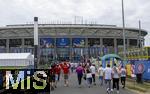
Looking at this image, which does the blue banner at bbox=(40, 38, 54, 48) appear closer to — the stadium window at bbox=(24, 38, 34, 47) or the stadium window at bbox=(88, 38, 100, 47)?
the stadium window at bbox=(24, 38, 34, 47)

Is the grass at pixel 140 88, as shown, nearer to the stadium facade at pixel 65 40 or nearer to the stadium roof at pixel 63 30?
the stadium facade at pixel 65 40

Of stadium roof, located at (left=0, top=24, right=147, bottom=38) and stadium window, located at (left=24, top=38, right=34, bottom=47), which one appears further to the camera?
stadium roof, located at (left=0, top=24, right=147, bottom=38)

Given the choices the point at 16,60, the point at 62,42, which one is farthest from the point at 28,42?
the point at 16,60

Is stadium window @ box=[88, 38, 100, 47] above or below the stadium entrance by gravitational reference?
above

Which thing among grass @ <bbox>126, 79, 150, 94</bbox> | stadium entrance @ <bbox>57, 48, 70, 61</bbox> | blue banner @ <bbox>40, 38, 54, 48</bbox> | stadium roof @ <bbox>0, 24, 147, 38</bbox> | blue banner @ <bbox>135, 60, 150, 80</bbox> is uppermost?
stadium roof @ <bbox>0, 24, 147, 38</bbox>

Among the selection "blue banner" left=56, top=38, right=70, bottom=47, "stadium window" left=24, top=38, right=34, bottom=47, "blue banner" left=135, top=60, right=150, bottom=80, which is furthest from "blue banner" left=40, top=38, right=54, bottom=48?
"blue banner" left=135, top=60, right=150, bottom=80

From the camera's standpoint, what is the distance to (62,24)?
123 m

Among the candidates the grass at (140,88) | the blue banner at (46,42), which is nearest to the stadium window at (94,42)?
the blue banner at (46,42)

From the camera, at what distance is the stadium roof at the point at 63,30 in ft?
392

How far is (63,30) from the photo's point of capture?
4774 inches

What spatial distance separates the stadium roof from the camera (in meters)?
119

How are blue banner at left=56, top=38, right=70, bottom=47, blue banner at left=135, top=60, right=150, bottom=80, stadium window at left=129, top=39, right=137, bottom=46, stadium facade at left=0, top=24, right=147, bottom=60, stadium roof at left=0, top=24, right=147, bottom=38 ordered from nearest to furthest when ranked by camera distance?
blue banner at left=135, top=60, right=150, bottom=80
blue banner at left=56, top=38, right=70, bottom=47
stadium facade at left=0, top=24, right=147, bottom=60
stadium roof at left=0, top=24, right=147, bottom=38
stadium window at left=129, top=39, right=137, bottom=46

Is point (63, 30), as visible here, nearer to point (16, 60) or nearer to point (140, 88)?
point (16, 60)

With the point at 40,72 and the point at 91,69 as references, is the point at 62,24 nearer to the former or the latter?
the point at 91,69
